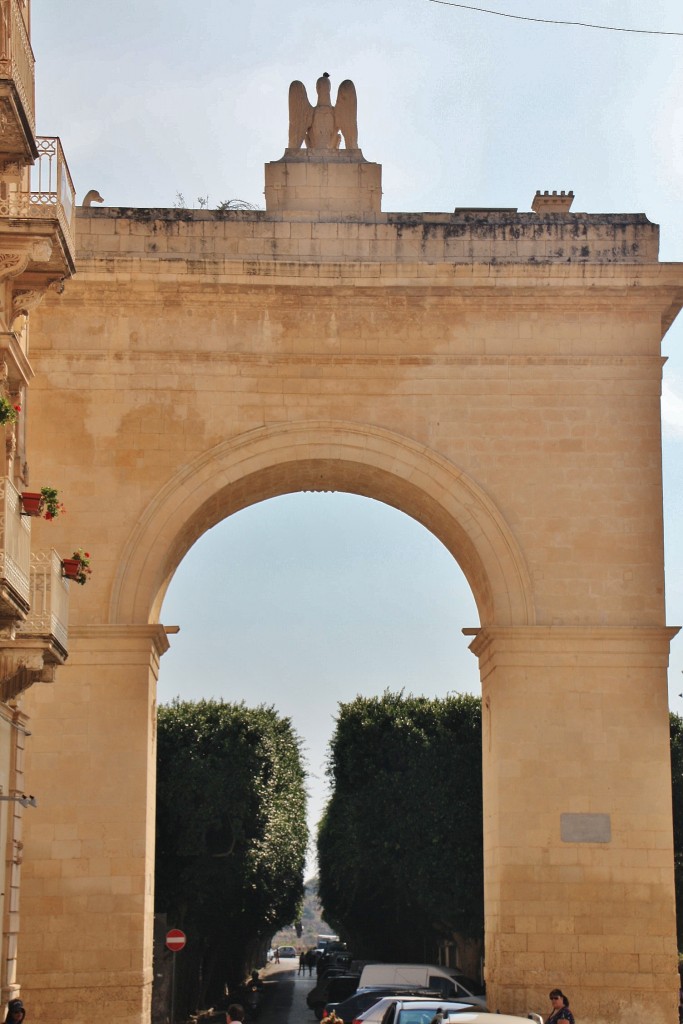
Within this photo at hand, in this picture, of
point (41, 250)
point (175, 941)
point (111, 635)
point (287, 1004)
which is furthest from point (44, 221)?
point (287, 1004)

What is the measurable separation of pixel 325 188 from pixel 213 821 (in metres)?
19.0

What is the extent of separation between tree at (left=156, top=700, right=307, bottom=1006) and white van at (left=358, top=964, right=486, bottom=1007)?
10566 millimetres

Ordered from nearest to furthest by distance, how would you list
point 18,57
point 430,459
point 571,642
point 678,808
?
1. point 18,57
2. point 571,642
3. point 430,459
4. point 678,808

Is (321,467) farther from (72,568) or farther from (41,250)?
(41,250)

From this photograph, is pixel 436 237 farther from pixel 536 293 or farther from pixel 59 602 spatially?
pixel 59 602

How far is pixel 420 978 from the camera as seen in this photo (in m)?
24.9

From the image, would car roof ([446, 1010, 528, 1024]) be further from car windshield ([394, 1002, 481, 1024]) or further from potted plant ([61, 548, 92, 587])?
potted plant ([61, 548, 92, 587])

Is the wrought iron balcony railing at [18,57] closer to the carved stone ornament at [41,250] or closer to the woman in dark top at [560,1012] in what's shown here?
the carved stone ornament at [41,250]

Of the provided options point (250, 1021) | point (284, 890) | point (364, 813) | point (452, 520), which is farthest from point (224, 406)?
point (284, 890)

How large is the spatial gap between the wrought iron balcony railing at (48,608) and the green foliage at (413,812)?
63.1 ft

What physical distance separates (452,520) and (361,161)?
4.84 meters

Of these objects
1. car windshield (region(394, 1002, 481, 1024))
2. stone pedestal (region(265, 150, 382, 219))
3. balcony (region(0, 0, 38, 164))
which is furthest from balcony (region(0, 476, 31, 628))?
stone pedestal (region(265, 150, 382, 219))

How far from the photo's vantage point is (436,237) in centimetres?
2070

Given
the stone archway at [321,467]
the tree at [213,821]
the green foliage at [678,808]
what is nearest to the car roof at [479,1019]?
the stone archway at [321,467]
